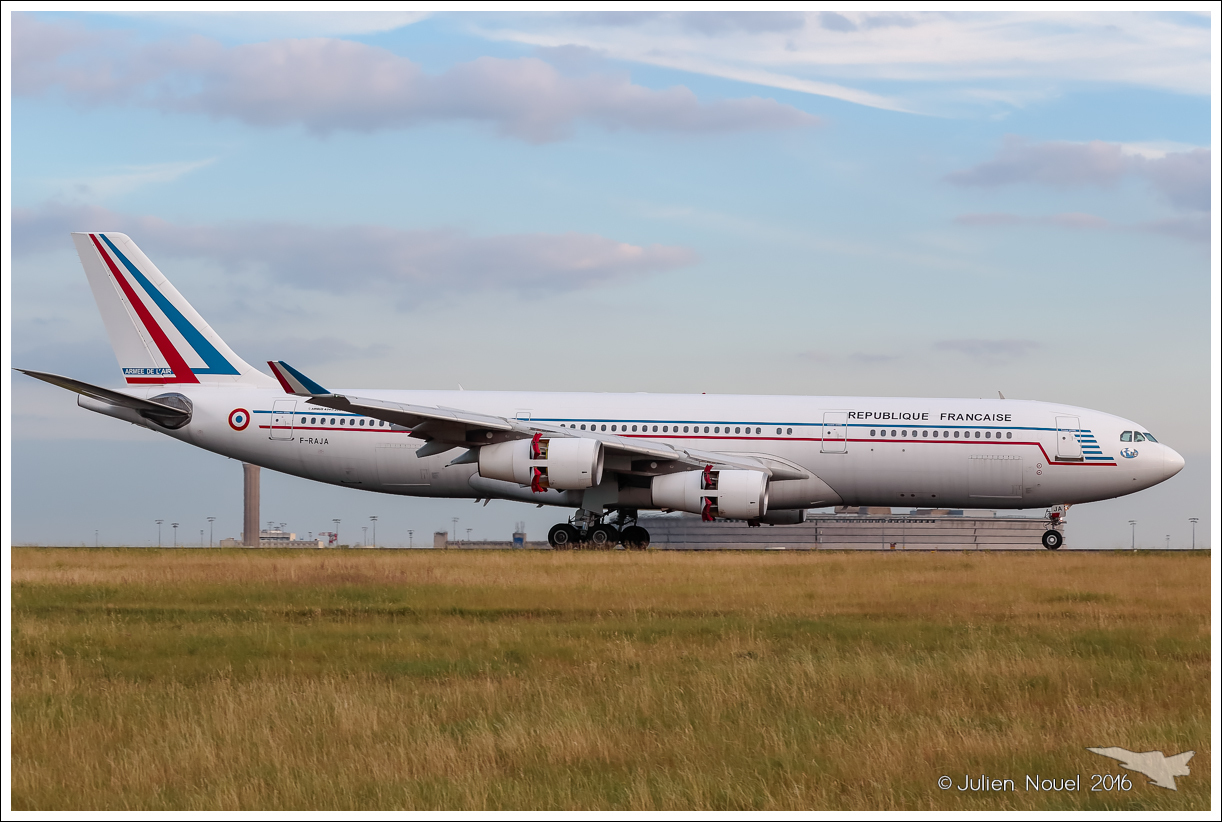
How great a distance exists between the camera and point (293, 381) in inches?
1173

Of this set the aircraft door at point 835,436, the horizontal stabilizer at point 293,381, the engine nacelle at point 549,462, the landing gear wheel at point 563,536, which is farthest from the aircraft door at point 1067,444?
the horizontal stabilizer at point 293,381

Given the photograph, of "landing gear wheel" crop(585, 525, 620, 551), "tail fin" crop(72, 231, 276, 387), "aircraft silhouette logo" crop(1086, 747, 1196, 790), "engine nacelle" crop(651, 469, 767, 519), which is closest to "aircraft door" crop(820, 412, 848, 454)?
"engine nacelle" crop(651, 469, 767, 519)

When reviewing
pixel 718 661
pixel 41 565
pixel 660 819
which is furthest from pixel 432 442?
pixel 660 819

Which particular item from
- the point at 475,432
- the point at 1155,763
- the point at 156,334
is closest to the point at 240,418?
the point at 156,334

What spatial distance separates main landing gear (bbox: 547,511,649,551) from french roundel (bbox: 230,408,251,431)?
8844 mm

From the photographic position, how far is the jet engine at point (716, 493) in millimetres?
30016

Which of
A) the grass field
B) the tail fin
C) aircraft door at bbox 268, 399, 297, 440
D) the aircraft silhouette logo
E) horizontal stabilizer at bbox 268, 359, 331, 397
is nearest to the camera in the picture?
the grass field

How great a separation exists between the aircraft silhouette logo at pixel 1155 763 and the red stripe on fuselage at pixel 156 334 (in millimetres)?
30277

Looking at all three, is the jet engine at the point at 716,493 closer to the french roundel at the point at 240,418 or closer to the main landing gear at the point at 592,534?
the main landing gear at the point at 592,534

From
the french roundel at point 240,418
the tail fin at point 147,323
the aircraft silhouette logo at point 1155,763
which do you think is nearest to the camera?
the aircraft silhouette logo at point 1155,763

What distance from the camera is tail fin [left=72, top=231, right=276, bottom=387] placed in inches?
1411

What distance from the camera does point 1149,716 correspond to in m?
11.4

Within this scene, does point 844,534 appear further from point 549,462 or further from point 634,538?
point 549,462

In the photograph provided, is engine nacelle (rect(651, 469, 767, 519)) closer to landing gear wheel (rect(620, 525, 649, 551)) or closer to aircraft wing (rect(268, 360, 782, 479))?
aircraft wing (rect(268, 360, 782, 479))
